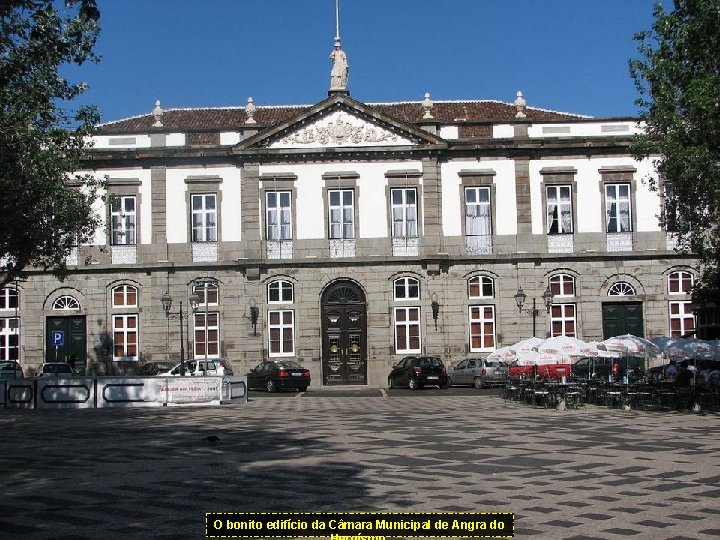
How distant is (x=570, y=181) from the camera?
44625 millimetres

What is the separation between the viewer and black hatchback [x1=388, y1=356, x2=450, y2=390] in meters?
39.8

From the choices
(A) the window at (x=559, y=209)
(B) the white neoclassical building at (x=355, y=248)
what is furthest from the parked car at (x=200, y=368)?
(A) the window at (x=559, y=209)

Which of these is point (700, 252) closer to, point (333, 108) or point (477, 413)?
point (477, 413)

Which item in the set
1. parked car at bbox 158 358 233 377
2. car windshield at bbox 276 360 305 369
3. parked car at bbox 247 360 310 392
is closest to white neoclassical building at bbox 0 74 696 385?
car windshield at bbox 276 360 305 369

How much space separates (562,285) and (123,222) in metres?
20.8

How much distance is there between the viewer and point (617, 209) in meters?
44.5

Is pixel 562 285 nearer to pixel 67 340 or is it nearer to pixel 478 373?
pixel 478 373

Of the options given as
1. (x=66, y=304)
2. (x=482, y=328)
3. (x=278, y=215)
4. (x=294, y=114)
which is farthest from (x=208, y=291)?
(x=482, y=328)

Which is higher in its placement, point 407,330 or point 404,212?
point 404,212

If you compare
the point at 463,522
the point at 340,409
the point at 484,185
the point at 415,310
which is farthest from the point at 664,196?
the point at 463,522

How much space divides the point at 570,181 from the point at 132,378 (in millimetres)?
23707

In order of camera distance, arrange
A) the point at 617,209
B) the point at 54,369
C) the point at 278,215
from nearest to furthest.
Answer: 1. the point at 54,369
2. the point at 278,215
3. the point at 617,209

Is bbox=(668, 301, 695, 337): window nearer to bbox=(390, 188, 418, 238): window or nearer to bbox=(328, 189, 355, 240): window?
bbox=(390, 188, 418, 238): window

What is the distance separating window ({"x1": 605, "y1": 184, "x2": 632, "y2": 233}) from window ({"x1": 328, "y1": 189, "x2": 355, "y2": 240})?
1199cm
